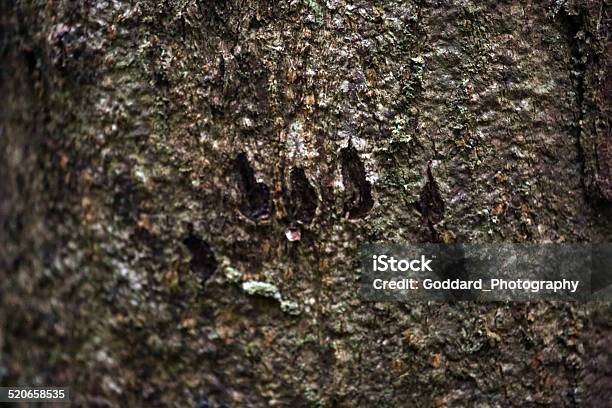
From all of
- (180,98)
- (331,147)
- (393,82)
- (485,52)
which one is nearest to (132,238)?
(180,98)

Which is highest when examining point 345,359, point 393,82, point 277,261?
point 393,82

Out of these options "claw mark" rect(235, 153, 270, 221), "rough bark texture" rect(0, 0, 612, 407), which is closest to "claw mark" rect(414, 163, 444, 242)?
"rough bark texture" rect(0, 0, 612, 407)

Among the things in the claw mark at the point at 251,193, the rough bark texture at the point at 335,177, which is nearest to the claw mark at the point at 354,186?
A: the rough bark texture at the point at 335,177

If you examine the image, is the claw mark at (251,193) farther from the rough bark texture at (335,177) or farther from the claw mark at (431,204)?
the claw mark at (431,204)

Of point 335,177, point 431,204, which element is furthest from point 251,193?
point 431,204

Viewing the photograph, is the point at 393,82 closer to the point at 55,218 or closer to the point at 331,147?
the point at 331,147

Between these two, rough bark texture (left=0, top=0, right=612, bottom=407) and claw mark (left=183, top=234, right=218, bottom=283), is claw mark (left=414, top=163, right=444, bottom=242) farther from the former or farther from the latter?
claw mark (left=183, top=234, right=218, bottom=283)

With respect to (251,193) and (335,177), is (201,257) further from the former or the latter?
(335,177)

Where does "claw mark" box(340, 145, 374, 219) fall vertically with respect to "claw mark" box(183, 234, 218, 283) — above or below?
above
